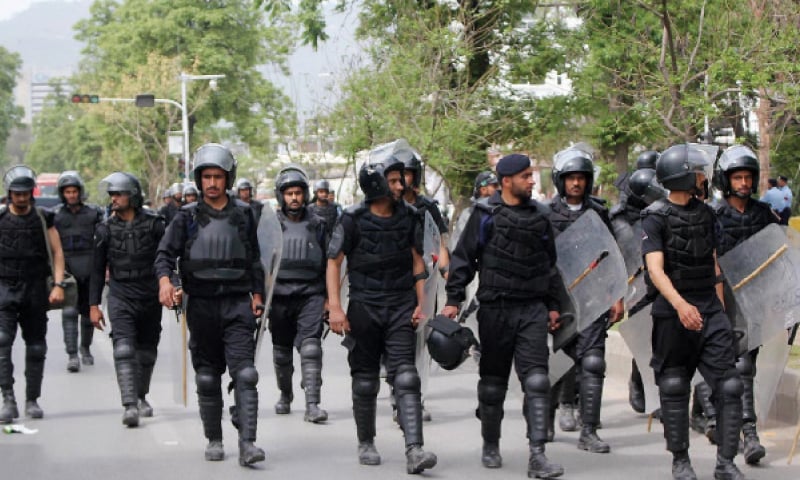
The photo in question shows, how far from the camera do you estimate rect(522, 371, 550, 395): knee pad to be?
7.66 meters

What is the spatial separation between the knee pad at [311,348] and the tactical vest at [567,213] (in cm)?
206

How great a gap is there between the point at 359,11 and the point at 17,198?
14100mm

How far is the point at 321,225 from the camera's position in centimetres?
1052

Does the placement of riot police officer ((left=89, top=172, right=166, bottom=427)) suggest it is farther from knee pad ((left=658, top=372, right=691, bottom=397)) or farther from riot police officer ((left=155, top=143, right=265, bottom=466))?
knee pad ((left=658, top=372, right=691, bottom=397))

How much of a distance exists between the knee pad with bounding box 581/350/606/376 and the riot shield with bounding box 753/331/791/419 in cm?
93

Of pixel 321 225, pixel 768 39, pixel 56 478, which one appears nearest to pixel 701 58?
pixel 768 39

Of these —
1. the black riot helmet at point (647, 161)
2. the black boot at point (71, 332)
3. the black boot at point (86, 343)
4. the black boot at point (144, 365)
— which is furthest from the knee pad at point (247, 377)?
the black boot at point (86, 343)

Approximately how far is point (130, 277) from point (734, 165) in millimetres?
4209

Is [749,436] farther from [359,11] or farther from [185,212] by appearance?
[359,11]

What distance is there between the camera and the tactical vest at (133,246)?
9977 millimetres

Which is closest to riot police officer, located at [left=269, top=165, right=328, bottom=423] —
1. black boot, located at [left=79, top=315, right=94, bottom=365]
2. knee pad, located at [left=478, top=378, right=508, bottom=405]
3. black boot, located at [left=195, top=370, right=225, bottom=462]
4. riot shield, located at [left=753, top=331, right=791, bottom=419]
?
black boot, located at [left=195, top=370, right=225, bottom=462]

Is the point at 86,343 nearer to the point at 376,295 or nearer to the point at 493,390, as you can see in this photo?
the point at 376,295

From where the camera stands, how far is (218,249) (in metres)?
8.16

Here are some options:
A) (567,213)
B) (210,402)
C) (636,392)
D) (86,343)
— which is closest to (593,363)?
(567,213)
